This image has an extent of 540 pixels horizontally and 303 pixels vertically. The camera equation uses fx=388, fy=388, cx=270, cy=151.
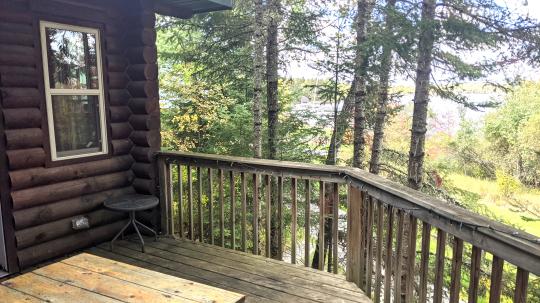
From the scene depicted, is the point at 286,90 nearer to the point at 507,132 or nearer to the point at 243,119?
the point at 243,119

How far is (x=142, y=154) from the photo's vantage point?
407 centimetres

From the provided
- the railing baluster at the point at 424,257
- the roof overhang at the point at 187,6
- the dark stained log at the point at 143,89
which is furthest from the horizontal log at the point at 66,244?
the railing baluster at the point at 424,257

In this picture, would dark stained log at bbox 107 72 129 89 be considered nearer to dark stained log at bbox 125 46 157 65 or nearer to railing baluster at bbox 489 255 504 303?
dark stained log at bbox 125 46 157 65

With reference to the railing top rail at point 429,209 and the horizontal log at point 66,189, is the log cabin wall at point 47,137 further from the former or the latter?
the railing top rail at point 429,209

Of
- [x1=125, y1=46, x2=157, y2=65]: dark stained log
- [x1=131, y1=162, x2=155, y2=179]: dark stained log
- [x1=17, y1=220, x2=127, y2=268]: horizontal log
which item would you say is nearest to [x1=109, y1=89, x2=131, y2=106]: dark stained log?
[x1=125, y1=46, x2=157, y2=65]: dark stained log

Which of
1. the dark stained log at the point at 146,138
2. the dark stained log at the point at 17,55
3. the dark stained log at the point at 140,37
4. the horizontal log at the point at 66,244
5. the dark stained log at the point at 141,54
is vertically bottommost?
A: the horizontal log at the point at 66,244

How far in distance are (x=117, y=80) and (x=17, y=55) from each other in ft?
3.25

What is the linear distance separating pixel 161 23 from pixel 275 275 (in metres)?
6.49

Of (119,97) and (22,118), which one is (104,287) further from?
(119,97)

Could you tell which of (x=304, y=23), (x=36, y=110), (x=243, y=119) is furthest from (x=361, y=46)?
(x=36, y=110)

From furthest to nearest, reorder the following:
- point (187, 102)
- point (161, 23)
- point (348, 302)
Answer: point (187, 102), point (161, 23), point (348, 302)

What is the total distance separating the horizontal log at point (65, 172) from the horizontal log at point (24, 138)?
205 millimetres

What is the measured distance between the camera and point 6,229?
10.1 feet

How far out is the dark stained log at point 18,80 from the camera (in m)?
3.00
